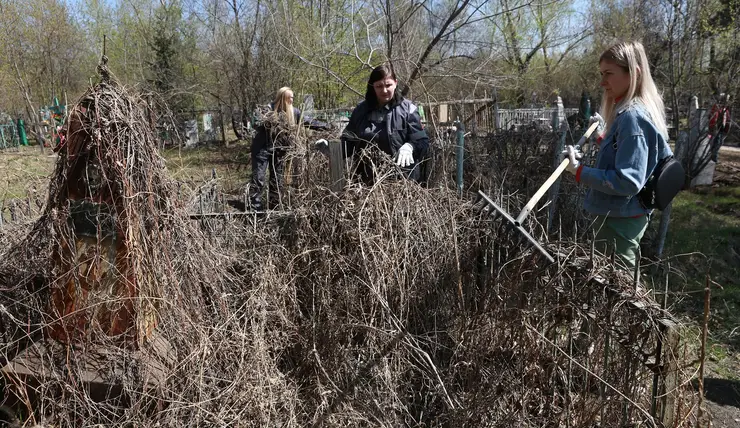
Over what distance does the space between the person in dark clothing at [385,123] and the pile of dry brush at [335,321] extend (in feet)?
2.24

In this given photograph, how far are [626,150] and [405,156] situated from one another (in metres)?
1.50

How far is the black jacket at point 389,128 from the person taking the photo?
144 inches

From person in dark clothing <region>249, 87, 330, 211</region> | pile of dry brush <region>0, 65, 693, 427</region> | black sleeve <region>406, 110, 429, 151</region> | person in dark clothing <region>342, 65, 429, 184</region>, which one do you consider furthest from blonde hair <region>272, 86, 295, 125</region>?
pile of dry brush <region>0, 65, 693, 427</region>

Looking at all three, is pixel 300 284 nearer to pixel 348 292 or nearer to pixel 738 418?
pixel 348 292

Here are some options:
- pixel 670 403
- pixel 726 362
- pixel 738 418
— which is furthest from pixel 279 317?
pixel 726 362

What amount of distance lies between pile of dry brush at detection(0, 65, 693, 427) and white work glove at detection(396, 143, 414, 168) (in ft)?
A: 1.36

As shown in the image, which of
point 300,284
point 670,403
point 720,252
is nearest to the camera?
point 670,403

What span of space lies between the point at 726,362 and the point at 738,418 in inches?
25.5

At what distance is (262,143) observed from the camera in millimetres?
5895

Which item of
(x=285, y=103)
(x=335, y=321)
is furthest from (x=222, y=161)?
(x=335, y=321)

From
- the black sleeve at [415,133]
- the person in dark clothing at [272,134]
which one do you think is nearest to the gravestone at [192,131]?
the person in dark clothing at [272,134]

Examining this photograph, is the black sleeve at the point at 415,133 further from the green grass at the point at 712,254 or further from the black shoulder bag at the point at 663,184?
the green grass at the point at 712,254

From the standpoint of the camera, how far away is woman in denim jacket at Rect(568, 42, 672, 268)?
224cm

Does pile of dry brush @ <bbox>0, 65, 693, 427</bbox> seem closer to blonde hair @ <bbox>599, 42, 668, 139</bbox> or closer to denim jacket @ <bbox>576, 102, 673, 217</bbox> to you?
denim jacket @ <bbox>576, 102, 673, 217</bbox>
